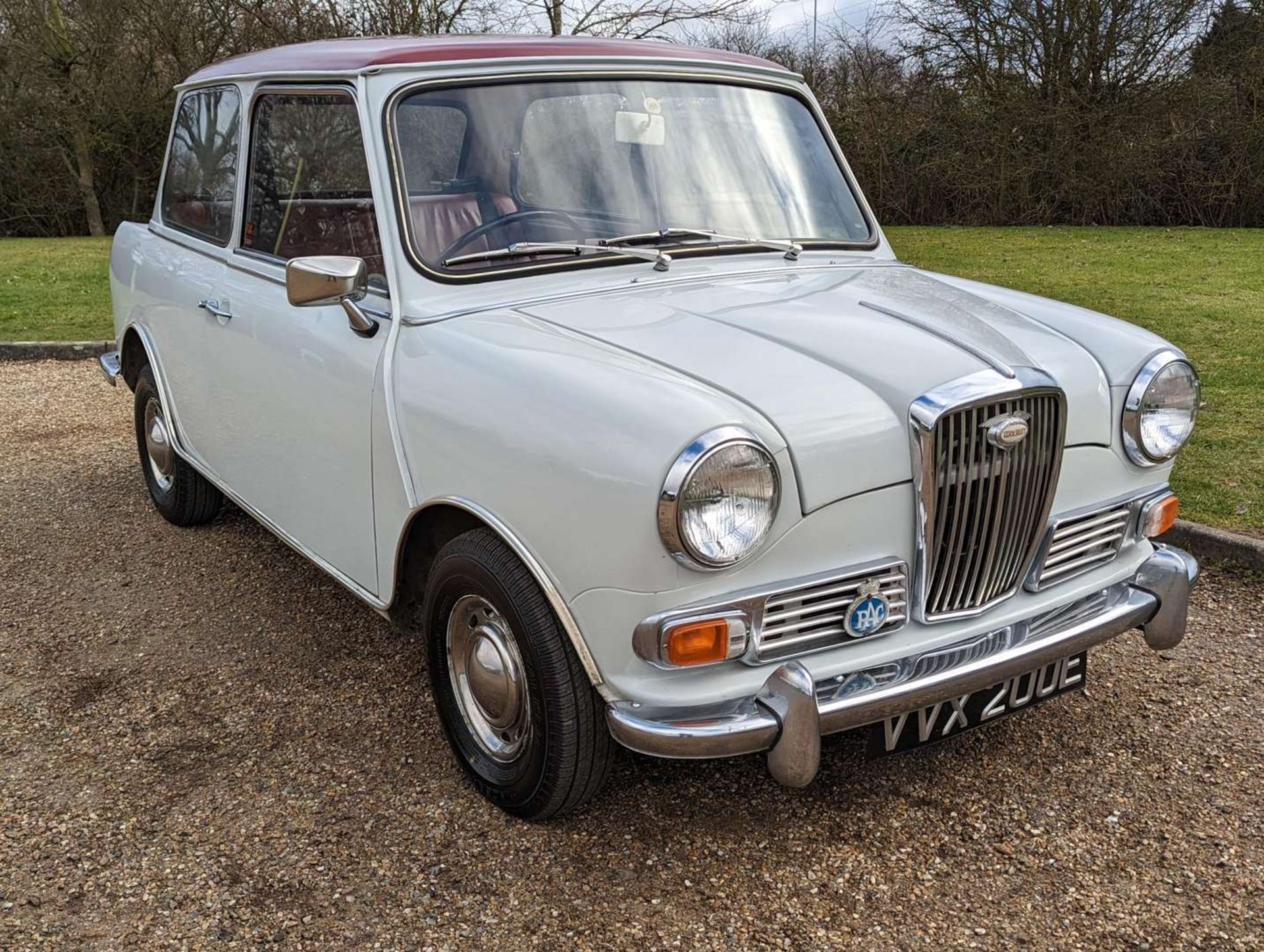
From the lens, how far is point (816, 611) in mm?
2414

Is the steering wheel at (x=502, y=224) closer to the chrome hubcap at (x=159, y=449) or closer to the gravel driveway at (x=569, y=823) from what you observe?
the gravel driveway at (x=569, y=823)

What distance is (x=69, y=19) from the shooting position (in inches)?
710

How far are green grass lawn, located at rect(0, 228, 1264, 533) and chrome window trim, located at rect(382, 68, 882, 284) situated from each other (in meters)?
2.14

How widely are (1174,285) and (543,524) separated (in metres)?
9.57

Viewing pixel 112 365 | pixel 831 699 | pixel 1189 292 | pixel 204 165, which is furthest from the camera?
pixel 1189 292

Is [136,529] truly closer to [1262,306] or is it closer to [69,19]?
[1262,306]

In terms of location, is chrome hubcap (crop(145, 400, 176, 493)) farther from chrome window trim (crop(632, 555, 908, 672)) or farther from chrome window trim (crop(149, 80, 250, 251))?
chrome window trim (crop(632, 555, 908, 672))

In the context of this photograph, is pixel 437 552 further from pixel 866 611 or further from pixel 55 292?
pixel 55 292

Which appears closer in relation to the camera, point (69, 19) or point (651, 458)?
point (651, 458)

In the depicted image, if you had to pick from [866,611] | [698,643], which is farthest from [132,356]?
[866,611]

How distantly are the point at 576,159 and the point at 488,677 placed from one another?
1.48 meters

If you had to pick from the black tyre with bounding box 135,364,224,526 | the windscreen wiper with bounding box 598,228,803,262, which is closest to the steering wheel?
the windscreen wiper with bounding box 598,228,803,262

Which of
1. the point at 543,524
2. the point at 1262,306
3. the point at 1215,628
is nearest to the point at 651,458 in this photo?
the point at 543,524

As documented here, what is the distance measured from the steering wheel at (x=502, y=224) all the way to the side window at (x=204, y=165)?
1359mm
